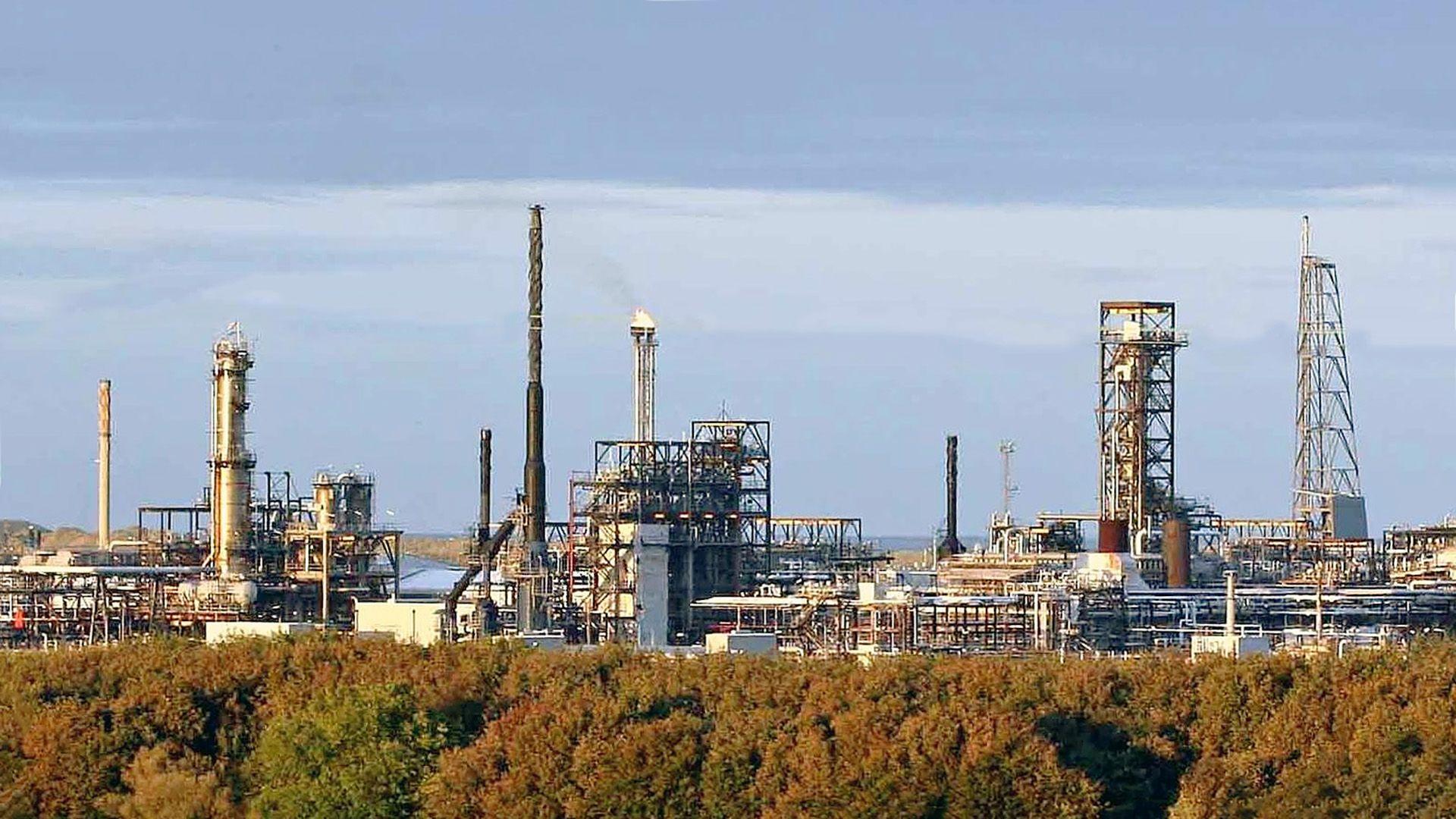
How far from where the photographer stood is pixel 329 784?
55.1 meters

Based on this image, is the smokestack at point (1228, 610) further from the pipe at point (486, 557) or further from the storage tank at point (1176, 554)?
the pipe at point (486, 557)

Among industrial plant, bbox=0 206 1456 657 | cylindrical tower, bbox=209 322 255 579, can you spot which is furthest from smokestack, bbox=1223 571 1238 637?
cylindrical tower, bbox=209 322 255 579

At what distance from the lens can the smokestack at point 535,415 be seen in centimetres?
8988

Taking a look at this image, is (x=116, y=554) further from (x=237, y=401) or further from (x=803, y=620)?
(x=803, y=620)

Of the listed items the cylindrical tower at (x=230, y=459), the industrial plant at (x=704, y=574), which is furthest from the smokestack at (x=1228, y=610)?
the cylindrical tower at (x=230, y=459)

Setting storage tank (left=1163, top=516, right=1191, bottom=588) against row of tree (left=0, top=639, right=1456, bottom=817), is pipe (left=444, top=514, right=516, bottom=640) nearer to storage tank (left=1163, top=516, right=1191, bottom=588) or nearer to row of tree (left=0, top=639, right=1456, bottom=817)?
storage tank (left=1163, top=516, right=1191, bottom=588)

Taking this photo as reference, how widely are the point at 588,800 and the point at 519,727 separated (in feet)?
9.48

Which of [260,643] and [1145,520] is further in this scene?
[1145,520]

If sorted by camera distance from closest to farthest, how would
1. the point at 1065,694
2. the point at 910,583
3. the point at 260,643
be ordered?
1. the point at 1065,694
2. the point at 260,643
3. the point at 910,583

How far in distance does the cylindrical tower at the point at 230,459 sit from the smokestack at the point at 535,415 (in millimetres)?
8467

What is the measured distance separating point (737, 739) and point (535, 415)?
3894 cm

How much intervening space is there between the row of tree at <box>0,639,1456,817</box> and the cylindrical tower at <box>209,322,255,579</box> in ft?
85.0

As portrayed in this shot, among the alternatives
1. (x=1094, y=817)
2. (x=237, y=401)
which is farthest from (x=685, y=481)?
(x=1094, y=817)

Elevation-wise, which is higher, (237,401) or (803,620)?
(237,401)
